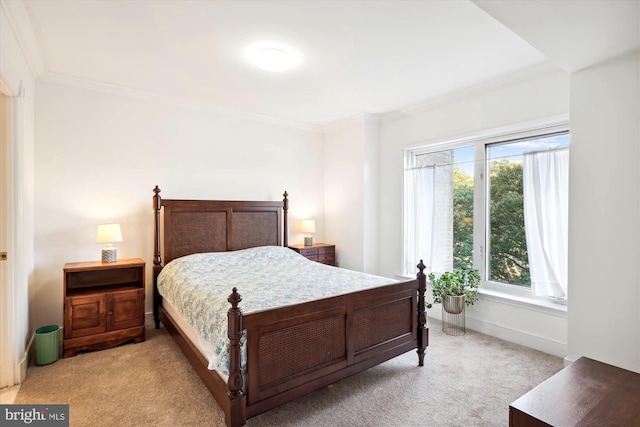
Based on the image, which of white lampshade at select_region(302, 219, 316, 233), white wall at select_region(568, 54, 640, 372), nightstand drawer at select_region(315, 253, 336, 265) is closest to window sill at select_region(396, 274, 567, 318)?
white wall at select_region(568, 54, 640, 372)

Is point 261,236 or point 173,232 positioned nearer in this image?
point 173,232

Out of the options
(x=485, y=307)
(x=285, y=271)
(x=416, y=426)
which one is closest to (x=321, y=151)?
(x=285, y=271)

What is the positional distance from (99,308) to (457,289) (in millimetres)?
3598

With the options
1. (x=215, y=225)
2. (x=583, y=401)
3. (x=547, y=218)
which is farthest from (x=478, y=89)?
(x=215, y=225)

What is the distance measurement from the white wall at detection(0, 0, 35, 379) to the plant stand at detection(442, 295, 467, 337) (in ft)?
12.6

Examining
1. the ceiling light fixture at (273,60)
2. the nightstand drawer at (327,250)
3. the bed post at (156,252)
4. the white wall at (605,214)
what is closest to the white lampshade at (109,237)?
the bed post at (156,252)

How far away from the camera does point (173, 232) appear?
3793mm

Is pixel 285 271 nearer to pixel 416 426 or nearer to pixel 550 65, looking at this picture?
pixel 416 426

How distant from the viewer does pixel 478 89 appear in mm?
3525

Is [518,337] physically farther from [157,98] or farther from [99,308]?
[157,98]

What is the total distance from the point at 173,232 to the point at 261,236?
112 cm

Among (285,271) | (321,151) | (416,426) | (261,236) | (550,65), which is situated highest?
(550,65)

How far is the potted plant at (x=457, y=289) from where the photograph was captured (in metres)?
3.49

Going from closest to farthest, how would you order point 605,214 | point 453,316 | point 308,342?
point 308,342, point 605,214, point 453,316
